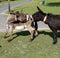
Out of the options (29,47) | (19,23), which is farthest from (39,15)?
(29,47)

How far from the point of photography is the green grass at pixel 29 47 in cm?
1032

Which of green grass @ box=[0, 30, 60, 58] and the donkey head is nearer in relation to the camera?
green grass @ box=[0, 30, 60, 58]

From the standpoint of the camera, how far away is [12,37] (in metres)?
12.9

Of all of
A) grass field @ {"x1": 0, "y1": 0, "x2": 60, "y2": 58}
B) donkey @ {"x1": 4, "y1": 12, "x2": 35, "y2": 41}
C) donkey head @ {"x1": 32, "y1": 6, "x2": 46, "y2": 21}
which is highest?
donkey head @ {"x1": 32, "y1": 6, "x2": 46, "y2": 21}

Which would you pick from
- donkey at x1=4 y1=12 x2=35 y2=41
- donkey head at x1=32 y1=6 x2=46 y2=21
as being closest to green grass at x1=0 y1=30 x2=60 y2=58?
donkey at x1=4 y1=12 x2=35 y2=41

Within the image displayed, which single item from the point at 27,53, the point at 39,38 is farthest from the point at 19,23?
the point at 27,53

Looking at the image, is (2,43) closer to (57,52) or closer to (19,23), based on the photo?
(19,23)

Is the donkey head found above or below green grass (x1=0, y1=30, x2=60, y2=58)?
above

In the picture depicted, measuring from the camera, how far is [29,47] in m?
11.4

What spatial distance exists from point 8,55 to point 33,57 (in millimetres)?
1098

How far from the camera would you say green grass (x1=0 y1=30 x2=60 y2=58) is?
33.9 ft

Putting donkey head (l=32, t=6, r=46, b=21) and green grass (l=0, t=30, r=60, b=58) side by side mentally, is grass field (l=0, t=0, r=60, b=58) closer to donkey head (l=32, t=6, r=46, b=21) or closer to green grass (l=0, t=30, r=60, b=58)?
green grass (l=0, t=30, r=60, b=58)

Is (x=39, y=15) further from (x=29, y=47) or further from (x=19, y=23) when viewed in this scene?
(x=29, y=47)

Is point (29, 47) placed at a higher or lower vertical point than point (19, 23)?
lower
